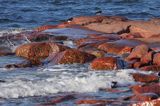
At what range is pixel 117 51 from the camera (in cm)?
1731

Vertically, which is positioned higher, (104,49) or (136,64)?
(136,64)

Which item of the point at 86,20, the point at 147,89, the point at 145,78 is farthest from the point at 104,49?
the point at 86,20

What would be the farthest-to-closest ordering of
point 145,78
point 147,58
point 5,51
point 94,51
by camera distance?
1. point 5,51
2. point 94,51
3. point 147,58
4. point 145,78

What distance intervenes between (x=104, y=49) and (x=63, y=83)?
451cm

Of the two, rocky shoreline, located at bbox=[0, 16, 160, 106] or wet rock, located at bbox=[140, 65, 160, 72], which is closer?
rocky shoreline, located at bbox=[0, 16, 160, 106]

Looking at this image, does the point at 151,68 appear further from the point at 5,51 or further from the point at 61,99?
the point at 5,51

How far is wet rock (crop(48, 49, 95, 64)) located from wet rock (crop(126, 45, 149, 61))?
1025mm

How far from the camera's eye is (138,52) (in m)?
16.1

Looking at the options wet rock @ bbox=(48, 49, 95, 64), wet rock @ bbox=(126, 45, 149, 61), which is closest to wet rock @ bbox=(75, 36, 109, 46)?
wet rock @ bbox=(48, 49, 95, 64)

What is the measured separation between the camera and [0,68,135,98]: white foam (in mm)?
12562

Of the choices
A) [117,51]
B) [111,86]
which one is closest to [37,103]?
[111,86]

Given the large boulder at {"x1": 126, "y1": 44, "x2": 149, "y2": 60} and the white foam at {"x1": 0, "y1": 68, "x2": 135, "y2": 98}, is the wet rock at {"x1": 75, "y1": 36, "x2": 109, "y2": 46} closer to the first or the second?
the large boulder at {"x1": 126, "y1": 44, "x2": 149, "y2": 60}

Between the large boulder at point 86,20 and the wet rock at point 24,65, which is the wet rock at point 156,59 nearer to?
the wet rock at point 24,65

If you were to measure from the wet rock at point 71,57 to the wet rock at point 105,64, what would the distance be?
3.05ft
